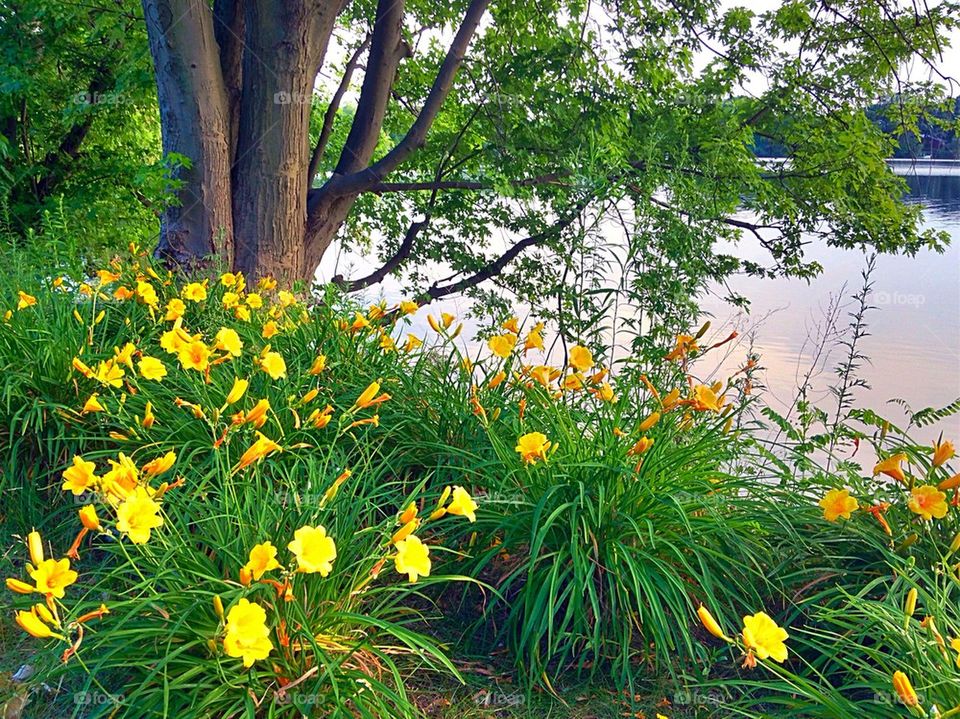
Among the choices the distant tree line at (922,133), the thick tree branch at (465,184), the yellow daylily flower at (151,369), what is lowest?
the yellow daylily flower at (151,369)

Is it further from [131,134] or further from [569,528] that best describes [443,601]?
[131,134]

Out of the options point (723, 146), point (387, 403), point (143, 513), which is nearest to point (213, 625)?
point (143, 513)

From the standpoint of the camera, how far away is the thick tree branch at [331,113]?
7.09 metres

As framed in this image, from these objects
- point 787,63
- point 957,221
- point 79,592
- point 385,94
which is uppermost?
point 787,63

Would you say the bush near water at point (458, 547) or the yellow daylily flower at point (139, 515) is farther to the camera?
the bush near water at point (458, 547)

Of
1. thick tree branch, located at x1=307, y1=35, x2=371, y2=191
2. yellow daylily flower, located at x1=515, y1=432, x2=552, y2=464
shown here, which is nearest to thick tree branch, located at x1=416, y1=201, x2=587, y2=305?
thick tree branch, located at x1=307, y1=35, x2=371, y2=191

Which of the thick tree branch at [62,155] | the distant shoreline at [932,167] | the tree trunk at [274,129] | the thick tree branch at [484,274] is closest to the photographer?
the tree trunk at [274,129]

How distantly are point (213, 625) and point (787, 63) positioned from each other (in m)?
6.67

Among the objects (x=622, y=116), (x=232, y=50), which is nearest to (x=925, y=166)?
(x=622, y=116)

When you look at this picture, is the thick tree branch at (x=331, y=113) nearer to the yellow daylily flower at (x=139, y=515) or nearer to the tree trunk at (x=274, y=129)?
the tree trunk at (x=274, y=129)

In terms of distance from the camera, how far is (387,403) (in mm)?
3129

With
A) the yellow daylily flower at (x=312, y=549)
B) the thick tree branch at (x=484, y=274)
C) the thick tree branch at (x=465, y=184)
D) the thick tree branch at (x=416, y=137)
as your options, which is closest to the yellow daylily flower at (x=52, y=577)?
the yellow daylily flower at (x=312, y=549)

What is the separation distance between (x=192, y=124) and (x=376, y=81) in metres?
1.78

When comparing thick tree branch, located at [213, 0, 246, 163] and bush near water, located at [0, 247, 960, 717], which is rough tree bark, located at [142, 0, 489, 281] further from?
bush near water, located at [0, 247, 960, 717]
